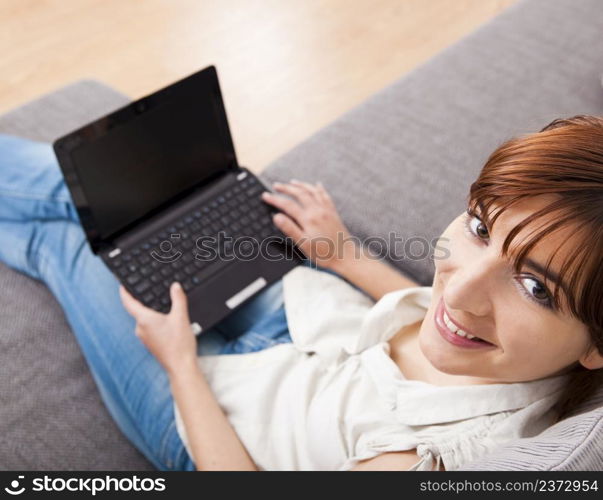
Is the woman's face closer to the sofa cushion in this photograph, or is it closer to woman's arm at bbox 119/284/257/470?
woman's arm at bbox 119/284/257/470

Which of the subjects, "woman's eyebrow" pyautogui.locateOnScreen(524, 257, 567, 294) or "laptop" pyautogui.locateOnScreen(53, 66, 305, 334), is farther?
"laptop" pyautogui.locateOnScreen(53, 66, 305, 334)

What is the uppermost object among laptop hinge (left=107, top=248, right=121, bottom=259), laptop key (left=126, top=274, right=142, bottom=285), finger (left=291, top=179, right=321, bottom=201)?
finger (left=291, top=179, right=321, bottom=201)

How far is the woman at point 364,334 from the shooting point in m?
0.48

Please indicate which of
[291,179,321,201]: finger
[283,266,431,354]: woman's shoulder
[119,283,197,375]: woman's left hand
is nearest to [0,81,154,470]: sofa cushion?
[119,283,197,375]: woman's left hand

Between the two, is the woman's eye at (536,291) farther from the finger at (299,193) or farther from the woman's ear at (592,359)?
the finger at (299,193)

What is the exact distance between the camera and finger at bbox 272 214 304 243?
96 centimetres

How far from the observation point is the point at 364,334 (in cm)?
79

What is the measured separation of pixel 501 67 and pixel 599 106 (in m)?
0.24

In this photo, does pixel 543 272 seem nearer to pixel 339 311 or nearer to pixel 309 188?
pixel 339 311

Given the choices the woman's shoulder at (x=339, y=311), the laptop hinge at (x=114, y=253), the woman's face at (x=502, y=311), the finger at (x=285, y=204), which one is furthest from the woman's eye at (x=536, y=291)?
the laptop hinge at (x=114, y=253)

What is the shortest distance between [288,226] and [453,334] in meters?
0.43

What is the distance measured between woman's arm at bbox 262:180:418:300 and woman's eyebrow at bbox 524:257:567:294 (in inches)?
16.5

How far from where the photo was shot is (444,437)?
→ 64 cm

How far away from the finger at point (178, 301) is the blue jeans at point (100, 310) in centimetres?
6
